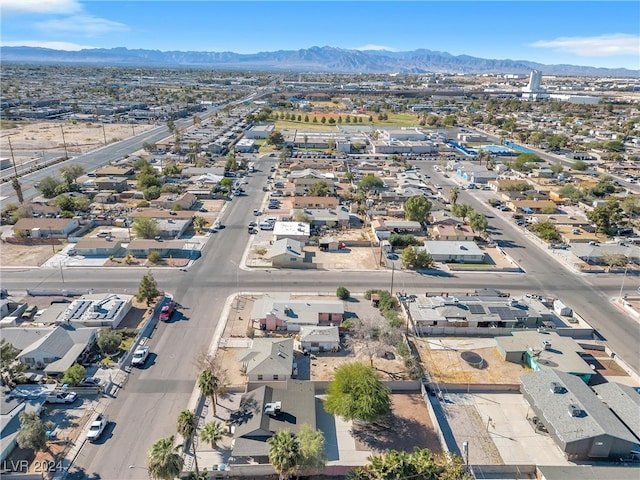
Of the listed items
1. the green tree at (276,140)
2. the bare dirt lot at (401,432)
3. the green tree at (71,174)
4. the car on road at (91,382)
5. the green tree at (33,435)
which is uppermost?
the green tree at (276,140)

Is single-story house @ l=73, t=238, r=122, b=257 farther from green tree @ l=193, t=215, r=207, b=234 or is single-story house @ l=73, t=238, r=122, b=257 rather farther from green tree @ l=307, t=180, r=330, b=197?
green tree @ l=307, t=180, r=330, b=197

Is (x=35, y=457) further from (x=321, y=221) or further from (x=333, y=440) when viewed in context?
(x=321, y=221)

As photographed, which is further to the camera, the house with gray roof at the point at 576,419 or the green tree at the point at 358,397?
the green tree at the point at 358,397

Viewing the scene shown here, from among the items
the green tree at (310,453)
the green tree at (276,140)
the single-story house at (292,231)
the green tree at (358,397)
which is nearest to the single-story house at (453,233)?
the single-story house at (292,231)

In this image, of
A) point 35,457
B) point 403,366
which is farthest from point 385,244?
A: point 35,457

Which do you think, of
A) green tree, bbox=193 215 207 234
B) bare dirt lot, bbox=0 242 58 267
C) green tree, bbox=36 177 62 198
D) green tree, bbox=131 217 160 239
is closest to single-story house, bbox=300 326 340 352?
green tree, bbox=193 215 207 234

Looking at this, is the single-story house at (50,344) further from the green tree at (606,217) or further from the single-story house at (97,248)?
the green tree at (606,217)

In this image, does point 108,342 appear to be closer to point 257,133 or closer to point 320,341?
point 320,341
